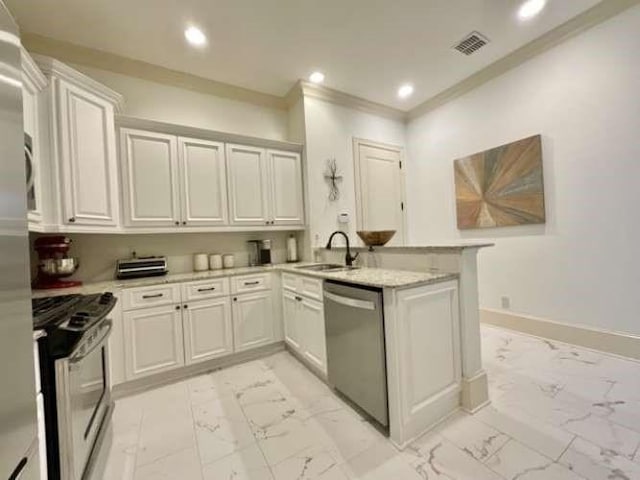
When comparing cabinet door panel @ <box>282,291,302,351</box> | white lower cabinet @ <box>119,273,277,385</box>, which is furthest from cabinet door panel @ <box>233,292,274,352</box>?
cabinet door panel @ <box>282,291,302,351</box>

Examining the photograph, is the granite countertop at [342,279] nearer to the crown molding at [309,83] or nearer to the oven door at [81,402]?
the oven door at [81,402]

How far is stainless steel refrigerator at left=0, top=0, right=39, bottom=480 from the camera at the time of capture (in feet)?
1.74

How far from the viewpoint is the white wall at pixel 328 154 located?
3307mm

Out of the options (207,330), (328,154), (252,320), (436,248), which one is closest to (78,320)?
(207,330)

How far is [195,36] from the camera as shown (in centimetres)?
245

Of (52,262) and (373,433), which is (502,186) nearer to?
(373,433)

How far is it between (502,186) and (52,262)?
14.0 ft

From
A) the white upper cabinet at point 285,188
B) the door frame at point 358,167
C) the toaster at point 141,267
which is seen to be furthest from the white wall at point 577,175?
the toaster at point 141,267

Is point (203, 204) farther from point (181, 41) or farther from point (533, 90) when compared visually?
point (533, 90)

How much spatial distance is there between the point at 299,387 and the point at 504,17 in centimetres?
365

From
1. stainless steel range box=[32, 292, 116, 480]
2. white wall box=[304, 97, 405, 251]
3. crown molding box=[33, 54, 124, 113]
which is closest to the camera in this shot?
stainless steel range box=[32, 292, 116, 480]

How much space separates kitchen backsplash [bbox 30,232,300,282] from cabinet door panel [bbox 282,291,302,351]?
826mm

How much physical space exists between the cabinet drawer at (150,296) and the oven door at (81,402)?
808mm

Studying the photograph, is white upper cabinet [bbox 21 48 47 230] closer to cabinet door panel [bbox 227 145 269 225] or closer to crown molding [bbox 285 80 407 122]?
cabinet door panel [bbox 227 145 269 225]
